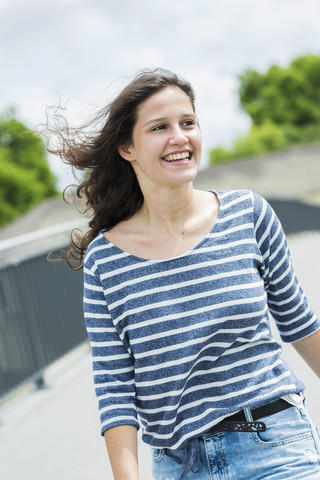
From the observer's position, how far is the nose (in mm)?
2160

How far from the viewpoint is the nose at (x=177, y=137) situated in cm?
216

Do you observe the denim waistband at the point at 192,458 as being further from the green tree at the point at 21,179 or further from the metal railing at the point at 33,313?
the green tree at the point at 21,179

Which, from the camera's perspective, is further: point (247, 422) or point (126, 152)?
point (126, 152)

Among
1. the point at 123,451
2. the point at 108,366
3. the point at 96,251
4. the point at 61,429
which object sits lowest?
the point at 123,451

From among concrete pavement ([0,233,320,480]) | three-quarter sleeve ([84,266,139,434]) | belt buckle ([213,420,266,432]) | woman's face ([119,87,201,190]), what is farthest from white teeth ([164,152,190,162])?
concrete pavement ([0,233,320,480])

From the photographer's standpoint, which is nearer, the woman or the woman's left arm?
the woman

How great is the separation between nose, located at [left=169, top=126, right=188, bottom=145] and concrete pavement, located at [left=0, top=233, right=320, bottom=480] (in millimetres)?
2614

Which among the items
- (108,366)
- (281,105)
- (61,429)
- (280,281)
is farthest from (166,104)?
(281,105)

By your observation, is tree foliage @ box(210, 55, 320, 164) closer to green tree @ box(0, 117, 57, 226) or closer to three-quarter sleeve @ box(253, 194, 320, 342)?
green tree @ box(0, 117, 57, 226)

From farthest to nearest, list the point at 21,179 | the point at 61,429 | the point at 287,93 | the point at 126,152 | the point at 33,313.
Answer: the point at 287,93, the point at 21,179, the point at 33,313, the point at 61,429, the point at 126,152

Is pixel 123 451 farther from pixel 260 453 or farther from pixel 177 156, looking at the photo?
pixel 177 156

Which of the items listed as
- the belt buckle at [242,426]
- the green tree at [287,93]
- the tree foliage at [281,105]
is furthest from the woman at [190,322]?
the green tree at [287,93]

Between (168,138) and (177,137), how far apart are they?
1.4 inches

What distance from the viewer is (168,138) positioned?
7.16 feet
